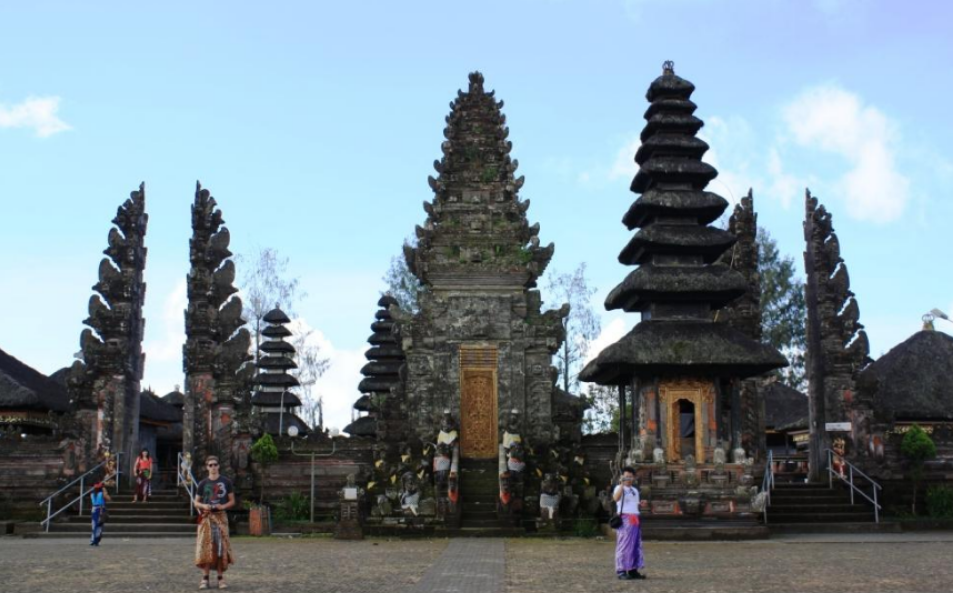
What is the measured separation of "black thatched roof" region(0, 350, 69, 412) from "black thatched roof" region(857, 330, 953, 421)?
88.0 ft

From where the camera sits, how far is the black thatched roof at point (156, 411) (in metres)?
39.7

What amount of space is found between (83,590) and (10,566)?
4.78 meters

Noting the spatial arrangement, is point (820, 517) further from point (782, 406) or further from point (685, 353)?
point (782, 406)

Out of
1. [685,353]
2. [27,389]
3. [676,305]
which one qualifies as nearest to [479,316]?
[676,305]

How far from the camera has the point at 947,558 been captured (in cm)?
1784

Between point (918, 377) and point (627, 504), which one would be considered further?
point (918, 377)

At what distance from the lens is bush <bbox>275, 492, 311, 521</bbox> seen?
1141 inches

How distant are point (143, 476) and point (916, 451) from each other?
20.4 m

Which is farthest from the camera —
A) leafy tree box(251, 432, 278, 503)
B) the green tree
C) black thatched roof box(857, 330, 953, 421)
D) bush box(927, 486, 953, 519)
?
black thatched roof box(857, 330, 953, 421)

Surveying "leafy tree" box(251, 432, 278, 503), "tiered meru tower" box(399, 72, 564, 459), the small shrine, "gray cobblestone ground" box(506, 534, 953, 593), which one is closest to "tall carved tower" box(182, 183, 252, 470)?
"leafy tree" box(251, 432, 278, 503)

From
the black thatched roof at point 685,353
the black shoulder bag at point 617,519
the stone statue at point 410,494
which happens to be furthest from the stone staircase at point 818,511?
the black shoulder bag at point 617,519

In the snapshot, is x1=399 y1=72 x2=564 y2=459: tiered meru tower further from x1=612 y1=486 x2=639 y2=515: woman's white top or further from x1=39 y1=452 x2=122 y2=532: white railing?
x1=612 y1=486 x2=639 y2=515: woman's white top

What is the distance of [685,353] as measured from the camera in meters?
26.3

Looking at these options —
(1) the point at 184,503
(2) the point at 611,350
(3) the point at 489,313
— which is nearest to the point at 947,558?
(2) the point at 611,350
